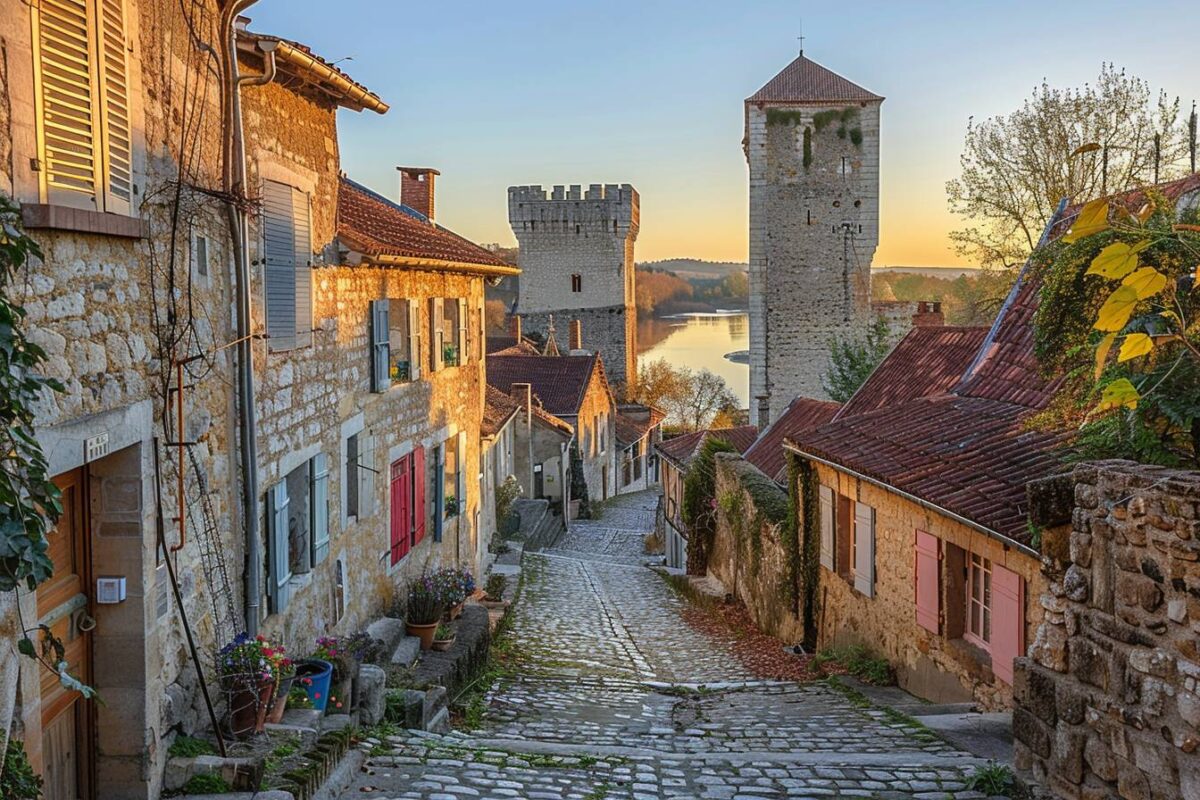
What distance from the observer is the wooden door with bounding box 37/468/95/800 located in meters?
4.68

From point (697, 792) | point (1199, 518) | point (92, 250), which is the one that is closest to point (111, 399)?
point (92, 250)

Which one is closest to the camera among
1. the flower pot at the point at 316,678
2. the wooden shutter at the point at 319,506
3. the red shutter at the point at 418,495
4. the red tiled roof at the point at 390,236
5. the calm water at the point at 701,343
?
the flower pot at the point at 316,678

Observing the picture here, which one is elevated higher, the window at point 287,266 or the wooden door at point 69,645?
the window at point 287,266

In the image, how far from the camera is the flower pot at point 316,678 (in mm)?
6812

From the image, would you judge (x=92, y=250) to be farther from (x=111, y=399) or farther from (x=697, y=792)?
(x=697, y=792)

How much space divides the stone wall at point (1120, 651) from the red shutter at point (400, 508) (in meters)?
6.52

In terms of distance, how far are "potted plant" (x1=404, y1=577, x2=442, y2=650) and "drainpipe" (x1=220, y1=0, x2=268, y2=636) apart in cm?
345

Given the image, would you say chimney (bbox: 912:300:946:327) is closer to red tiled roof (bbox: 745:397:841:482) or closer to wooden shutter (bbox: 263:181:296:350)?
red tiled roof (bbox: 745:397:841:482)

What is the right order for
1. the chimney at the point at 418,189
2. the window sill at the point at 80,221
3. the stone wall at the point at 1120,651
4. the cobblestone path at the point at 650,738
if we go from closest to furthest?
the window sill at the point at 80,221 < the stone wall at the point at 1120,651 < the cobblestone path at the point at 650,738 < the chimney at the point at 418,189

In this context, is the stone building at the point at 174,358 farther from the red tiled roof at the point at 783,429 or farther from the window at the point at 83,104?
the red tiled roof at the point at 783,429

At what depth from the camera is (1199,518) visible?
438 cm

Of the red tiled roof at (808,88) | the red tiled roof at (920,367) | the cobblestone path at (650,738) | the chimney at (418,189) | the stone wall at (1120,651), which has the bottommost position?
the cobblestone path at (650,738)

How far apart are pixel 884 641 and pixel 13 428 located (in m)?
→ 8.92

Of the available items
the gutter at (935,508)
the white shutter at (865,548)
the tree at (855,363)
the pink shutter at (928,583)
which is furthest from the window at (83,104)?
the tree at (855,363)
